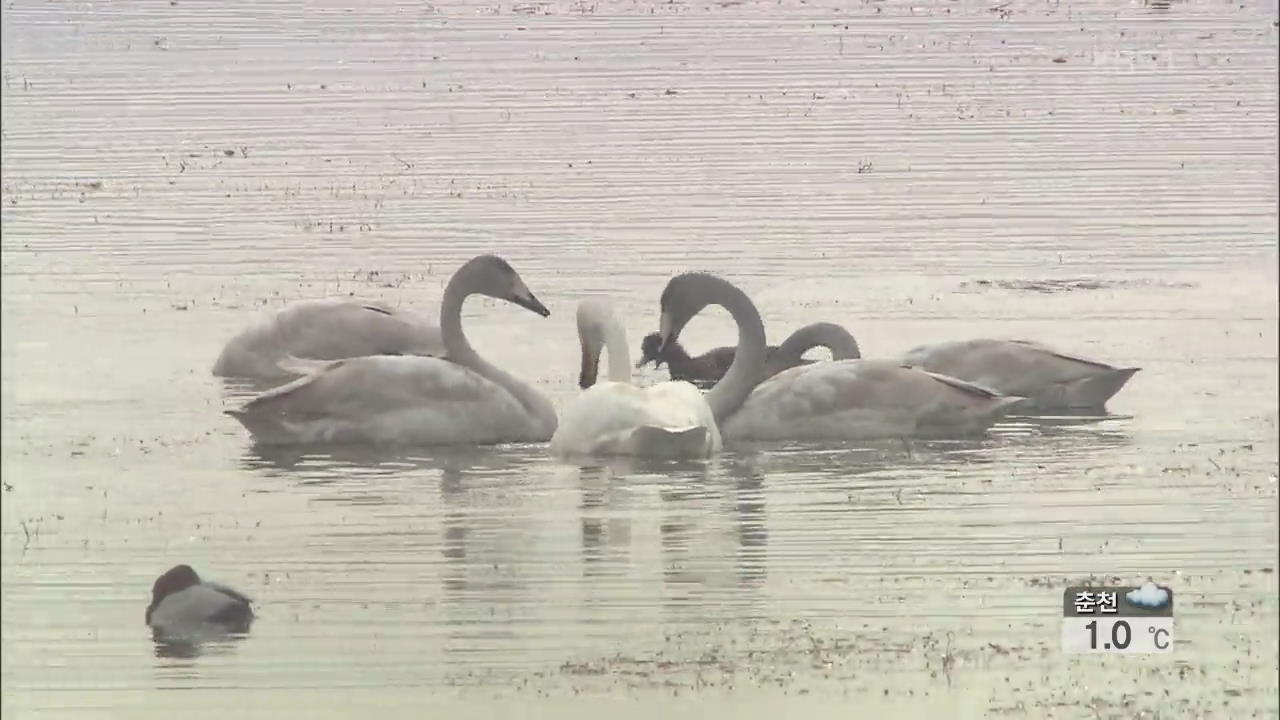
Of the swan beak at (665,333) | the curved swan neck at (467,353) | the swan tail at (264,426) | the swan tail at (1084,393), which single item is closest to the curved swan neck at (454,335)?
the curved swan neck at (467,353)

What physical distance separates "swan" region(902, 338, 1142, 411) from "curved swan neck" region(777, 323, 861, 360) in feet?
1.06

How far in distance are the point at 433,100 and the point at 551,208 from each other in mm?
6509

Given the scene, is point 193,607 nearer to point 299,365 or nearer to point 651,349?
point 299,365

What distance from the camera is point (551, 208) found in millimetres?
21906

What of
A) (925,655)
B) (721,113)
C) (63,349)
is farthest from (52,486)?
(721,113)

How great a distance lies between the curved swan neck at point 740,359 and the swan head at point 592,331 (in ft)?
1.87

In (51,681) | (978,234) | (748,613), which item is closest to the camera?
(51,681)

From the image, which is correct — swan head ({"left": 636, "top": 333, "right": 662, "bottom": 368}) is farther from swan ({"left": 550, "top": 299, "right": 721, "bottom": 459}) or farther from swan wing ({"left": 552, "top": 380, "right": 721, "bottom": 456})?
swan wing ({"left": 552, "top": 380, "right": 721, "bottom": 456})

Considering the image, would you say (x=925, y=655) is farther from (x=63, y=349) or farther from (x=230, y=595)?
(x=63, y=349)

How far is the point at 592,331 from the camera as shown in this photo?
1557 cm

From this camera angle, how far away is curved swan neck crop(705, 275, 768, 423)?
15203 millimetres
